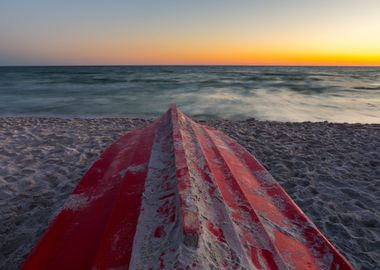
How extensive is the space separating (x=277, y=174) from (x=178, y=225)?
11.9ft

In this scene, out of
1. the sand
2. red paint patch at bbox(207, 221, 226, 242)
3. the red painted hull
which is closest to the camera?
the red painted hull


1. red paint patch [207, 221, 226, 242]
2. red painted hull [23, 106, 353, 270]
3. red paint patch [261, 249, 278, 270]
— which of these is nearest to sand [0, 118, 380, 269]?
red painted hull [23, 106, 353, 270]

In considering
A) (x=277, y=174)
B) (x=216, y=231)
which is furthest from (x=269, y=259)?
(x=277, y=174)

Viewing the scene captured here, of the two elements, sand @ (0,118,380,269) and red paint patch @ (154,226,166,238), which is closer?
red paint patch @ (154,226,166,238)

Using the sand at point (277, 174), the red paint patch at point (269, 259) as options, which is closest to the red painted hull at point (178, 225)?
the red paint patch at point (269, 259)

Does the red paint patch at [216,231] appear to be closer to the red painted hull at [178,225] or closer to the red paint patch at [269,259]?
the red painted hull at [178,225]

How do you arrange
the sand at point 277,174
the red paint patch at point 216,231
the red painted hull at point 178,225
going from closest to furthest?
1. the red painted hull at point 178,225
2. the red paint patch at point 216,231
3. the sand at point 277,174

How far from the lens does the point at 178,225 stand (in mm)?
1539

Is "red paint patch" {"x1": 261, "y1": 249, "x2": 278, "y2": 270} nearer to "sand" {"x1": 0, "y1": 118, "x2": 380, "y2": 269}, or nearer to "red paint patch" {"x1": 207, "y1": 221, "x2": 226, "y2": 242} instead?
"red paint patch" {"x1": 207, "y1": 221, "x2": 226, "y2": 242}

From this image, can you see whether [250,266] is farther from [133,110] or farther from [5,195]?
[133,110]

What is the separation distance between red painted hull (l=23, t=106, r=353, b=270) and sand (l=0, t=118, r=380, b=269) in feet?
3.85

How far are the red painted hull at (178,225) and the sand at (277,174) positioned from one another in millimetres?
1175

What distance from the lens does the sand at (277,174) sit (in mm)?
3121

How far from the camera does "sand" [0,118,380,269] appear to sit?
123 inches
